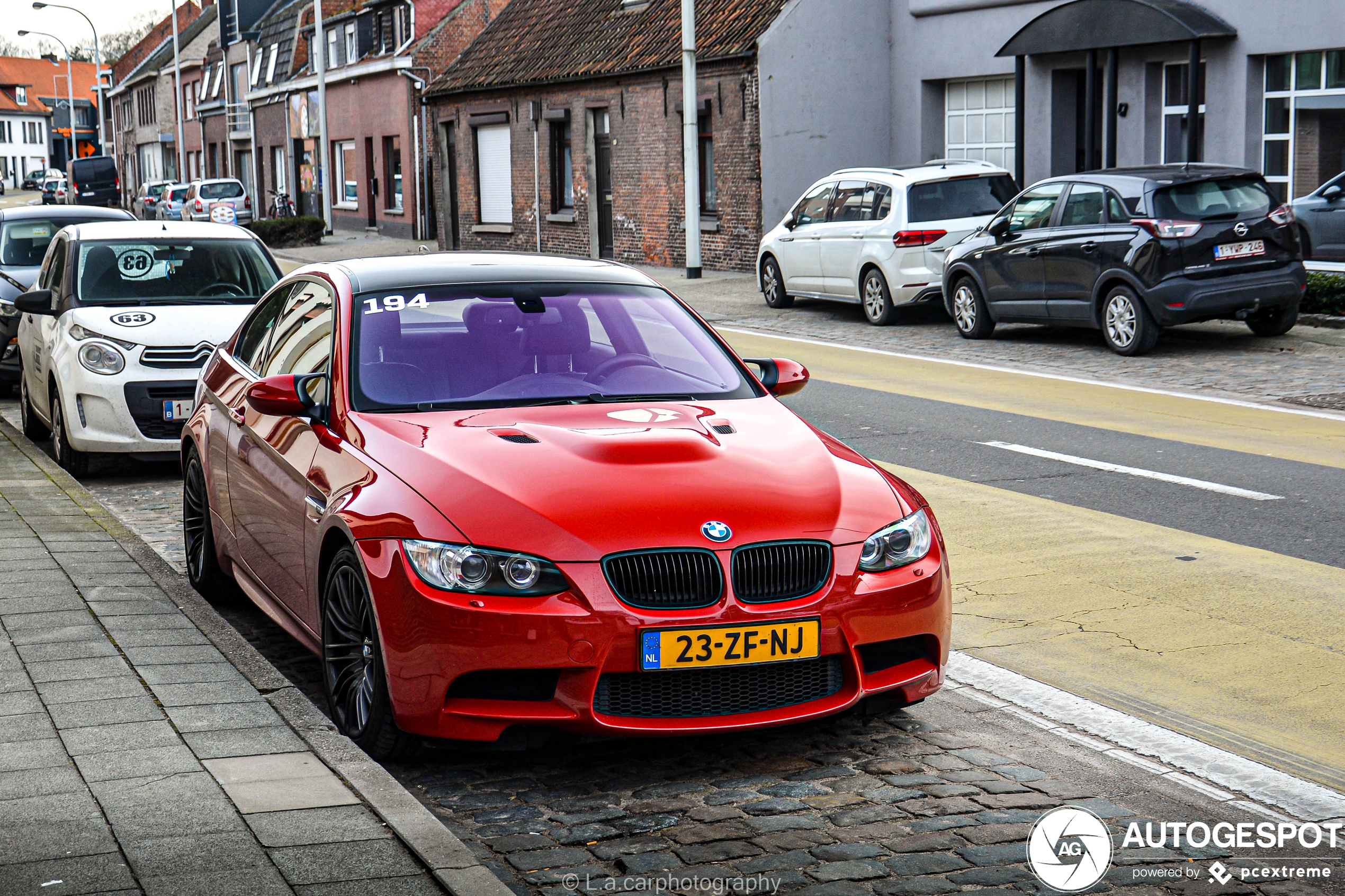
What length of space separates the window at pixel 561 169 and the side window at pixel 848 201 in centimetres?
1541

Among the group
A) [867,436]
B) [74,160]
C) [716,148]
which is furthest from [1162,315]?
[74,160]

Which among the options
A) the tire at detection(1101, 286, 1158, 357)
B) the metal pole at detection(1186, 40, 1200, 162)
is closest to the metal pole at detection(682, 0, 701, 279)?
the metal pole at detection(1186, 40, 1200, 162)

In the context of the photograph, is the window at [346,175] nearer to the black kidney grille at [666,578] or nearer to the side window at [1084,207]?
the side window at [1084,207]

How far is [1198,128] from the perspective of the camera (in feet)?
72.5

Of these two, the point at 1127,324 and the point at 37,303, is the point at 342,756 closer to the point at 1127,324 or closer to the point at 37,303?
the point at 37,303

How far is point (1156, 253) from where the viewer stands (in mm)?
15148

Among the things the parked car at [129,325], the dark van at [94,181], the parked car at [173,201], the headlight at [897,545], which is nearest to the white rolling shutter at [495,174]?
the parked car at [173,201]

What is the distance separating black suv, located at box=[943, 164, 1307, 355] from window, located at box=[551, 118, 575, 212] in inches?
785

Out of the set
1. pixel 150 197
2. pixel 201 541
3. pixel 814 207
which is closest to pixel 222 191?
pixel 150 197

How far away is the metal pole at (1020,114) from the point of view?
24.5 m

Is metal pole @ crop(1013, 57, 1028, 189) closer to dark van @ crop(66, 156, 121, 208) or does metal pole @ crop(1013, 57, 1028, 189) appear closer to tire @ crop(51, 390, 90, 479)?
tire @ crop(51, 390, 90, 479)

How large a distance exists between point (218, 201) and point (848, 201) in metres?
33.6

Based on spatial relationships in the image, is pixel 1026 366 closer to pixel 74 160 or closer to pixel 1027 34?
pixel 1027 34

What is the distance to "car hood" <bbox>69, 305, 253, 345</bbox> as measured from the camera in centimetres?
1030
